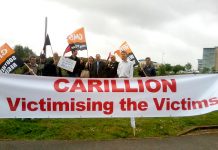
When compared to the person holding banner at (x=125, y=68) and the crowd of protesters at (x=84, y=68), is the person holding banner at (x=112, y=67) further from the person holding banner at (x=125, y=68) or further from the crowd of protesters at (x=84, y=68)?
the person holding banner at (x=125, y=68)

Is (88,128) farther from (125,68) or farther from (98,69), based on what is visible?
(98,69)

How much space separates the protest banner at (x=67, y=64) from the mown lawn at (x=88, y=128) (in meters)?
1.83

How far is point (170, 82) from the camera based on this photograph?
9406 millimetres

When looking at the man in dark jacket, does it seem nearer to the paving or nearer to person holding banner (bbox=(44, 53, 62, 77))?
person holding banner (bbox=(44, 53, 62, 77))

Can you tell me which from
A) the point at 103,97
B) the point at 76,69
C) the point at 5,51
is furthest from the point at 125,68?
the point at 5,51

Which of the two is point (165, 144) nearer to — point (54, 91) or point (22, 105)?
point (54, 91)

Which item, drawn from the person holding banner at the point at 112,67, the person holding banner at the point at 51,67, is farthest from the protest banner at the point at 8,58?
the person holding banner at the point at 112,67

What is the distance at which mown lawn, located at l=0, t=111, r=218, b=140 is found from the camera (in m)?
8.82

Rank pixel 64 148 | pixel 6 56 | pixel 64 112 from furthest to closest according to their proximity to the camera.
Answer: pixel 6 56
pixel 64 112
pixel 64 148

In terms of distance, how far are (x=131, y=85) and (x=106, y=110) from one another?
88 centimetres

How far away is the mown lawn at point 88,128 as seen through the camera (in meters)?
8.82

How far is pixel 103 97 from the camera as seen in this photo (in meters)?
9.12

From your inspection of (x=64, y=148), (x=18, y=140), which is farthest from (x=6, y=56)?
(x=64, y=148)

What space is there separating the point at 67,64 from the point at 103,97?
2.70m
